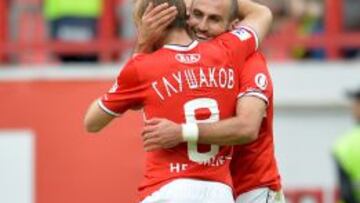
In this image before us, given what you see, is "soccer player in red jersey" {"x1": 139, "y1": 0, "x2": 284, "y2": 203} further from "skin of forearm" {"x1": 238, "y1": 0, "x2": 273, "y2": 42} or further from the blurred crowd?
the blurred crowd

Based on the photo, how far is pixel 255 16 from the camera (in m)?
7.45

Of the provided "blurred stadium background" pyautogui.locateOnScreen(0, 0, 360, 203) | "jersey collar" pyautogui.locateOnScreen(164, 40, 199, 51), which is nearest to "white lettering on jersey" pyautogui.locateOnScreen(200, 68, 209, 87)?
"jersey collar" pyautogui.locateOnScreen(164, 40, 199, 51)

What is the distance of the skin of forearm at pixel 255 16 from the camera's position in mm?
7387

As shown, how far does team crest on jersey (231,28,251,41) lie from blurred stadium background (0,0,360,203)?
3753 mm

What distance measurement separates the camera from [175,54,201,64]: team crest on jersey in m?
6.95

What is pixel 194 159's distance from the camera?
695 centimetres

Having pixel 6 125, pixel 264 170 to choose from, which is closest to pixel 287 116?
pixel 6 125

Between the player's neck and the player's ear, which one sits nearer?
the player's neck

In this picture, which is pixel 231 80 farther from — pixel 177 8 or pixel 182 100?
pixel 177 8

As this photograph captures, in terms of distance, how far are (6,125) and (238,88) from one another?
4.29 meters

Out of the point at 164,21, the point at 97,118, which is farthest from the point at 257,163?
the point at 164,21

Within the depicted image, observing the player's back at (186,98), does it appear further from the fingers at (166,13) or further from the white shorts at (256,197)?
the white shorts at (256,197)

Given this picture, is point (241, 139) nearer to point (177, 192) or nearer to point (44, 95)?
point (177, 192)

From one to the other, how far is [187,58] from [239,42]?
0.32 m
